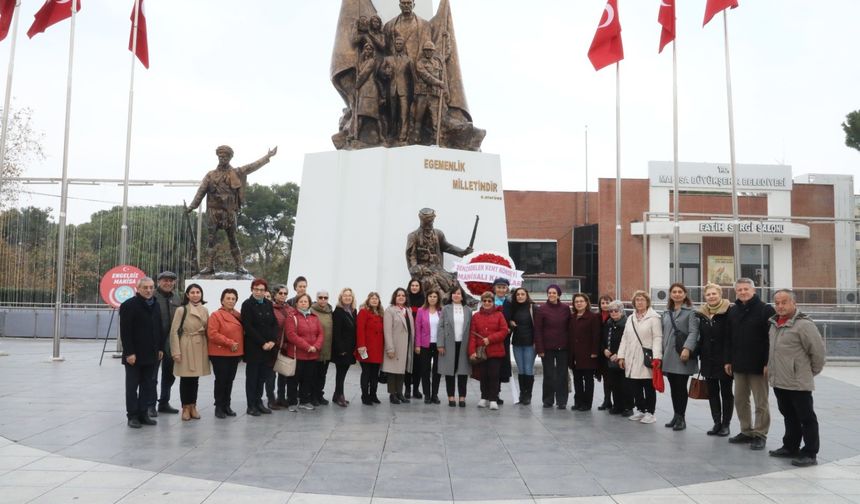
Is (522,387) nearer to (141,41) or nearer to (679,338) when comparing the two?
(679,338)

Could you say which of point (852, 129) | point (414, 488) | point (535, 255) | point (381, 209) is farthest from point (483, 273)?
point (535, 255)

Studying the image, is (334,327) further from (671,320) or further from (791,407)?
(791,407)

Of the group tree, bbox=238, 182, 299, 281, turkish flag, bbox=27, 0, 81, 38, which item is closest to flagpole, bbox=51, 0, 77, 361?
turkish flag, bbox=27, 0, 81, 38

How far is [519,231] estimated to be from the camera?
120ft

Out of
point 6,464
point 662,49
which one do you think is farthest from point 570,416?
point 662,49

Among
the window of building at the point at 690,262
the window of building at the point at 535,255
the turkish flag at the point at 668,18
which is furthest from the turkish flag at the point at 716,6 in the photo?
the window of building at the point at 535,255

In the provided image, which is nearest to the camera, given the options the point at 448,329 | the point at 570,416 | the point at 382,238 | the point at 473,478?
the point at 473,478

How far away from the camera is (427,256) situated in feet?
38.5

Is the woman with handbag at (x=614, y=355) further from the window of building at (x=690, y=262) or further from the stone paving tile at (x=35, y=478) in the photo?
the window of building at (x=690, y=262)

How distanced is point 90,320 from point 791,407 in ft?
59.4

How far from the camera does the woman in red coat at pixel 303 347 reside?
815cm

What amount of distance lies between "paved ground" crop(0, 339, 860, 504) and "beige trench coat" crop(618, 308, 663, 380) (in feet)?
1.89

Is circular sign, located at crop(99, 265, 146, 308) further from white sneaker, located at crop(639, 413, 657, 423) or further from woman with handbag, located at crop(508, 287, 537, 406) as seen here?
white sneaker, located at crop(639, 413, 657, 423)

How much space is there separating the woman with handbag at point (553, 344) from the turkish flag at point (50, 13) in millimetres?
11727
